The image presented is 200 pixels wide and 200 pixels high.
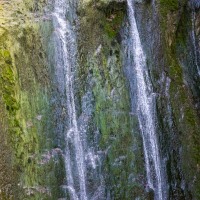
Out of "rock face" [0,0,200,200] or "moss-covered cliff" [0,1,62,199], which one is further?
"rock face" [0,0,200,200]

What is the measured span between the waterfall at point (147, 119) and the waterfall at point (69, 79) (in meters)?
1.08

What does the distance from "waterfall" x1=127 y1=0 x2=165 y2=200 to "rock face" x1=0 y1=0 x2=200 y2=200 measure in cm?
8

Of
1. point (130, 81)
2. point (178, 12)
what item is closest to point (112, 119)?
point (130, 81)

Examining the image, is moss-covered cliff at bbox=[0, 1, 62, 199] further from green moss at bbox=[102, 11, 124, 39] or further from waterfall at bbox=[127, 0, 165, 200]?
waterfall at bbox=[127, 0, 165, 200]

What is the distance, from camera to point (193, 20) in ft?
25.9

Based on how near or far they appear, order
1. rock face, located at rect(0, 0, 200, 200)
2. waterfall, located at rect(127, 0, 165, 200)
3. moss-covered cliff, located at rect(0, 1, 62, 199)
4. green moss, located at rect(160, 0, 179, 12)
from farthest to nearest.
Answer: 1. green moss, located at rect(160, 0, 179, 12)
2. waterfall, located at rect(127, 0, 165, 200)
3. rock face, located at rect(0, 0, 200, 200)
4. moss-covered cliff, located at rect(0, 1, 62, 199)

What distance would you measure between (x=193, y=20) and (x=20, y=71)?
3670 mm

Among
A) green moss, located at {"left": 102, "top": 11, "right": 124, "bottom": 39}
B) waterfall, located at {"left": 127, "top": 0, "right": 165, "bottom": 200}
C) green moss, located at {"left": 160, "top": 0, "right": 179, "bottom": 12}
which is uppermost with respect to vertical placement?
green moss, located at {"left": 160, "top": 0, "right": 179, "bottom": 12}

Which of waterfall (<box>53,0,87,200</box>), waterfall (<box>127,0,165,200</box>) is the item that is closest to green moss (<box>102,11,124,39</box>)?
waterfall (<box>127,0,165,200</box>)

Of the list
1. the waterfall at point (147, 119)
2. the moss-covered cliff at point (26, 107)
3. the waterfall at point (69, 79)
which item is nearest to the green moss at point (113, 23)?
the waterfall at point (147, 119)

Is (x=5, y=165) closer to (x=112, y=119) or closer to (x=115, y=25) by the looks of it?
(x=112, y=119)

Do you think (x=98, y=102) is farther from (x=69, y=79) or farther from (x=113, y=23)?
(x=113, y=23)

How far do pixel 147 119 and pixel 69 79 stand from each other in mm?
1421

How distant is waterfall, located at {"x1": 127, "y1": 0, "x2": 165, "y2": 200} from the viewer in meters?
6.66
